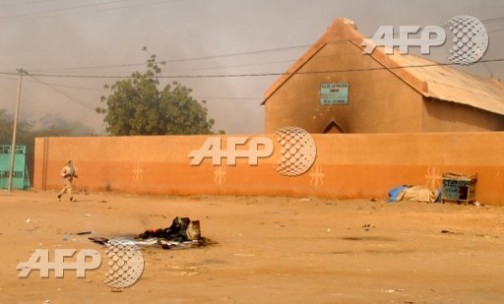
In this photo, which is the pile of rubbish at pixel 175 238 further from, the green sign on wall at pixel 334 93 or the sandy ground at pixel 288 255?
the green sign on wall at pixel 334 93

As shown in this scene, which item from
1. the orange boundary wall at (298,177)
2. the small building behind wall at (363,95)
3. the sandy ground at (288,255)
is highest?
the small building behind wall at (363,95)

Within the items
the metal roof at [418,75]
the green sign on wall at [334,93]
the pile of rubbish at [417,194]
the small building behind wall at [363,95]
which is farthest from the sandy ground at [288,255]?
the green sign on wall at [334,93]

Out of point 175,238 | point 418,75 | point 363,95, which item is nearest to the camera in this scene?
point 175,238

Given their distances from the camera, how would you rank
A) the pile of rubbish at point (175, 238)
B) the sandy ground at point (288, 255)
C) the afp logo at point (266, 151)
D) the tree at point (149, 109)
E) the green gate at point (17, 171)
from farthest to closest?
the tree at point (149, 109), the green gate at point (17, 171), the afp logo at point (266, 151), the pile of rubbish at point (175, 238), the sandy ground at point (288, 255)

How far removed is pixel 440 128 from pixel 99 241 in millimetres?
18408

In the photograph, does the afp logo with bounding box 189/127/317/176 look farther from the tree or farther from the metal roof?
the tree

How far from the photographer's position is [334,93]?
91.2 ft

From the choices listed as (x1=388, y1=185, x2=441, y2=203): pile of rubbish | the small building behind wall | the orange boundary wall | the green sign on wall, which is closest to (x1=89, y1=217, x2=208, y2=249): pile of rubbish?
(x1=388, y1=185, x2=441, y2=203): pile of rubbish

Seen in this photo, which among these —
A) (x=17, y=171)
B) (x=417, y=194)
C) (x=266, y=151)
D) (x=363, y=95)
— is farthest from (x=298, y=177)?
(x=17, y=171)

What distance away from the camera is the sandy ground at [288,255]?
7219 mm

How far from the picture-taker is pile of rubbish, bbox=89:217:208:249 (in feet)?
36.1

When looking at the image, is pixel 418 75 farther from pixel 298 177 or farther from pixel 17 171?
pixel 17 171

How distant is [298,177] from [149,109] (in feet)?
67.9

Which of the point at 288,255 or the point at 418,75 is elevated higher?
the point at 418,75
